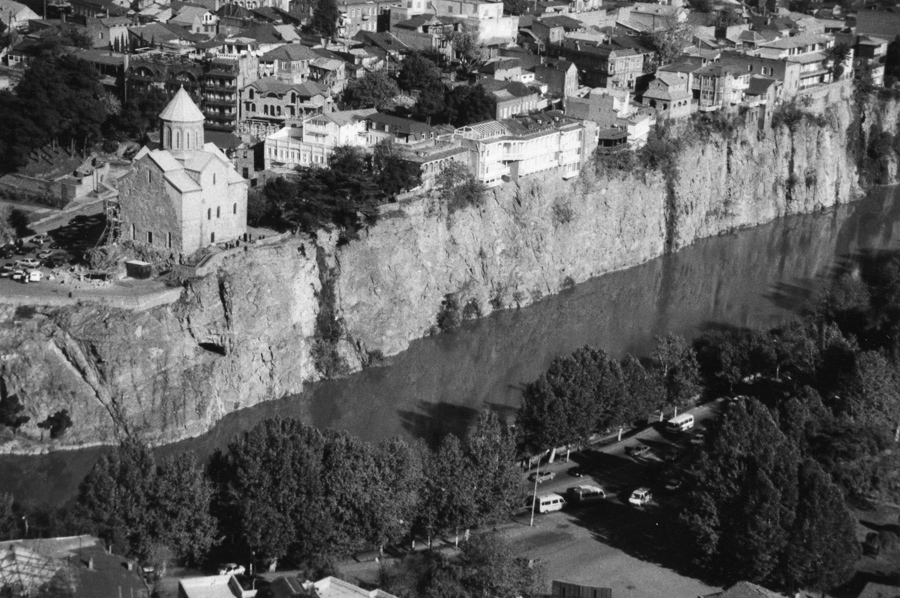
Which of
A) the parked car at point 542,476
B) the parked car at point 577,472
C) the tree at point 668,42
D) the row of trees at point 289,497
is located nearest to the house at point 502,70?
the tree at point 668,42

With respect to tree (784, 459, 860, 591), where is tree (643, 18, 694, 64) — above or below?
above

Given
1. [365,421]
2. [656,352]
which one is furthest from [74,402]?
[656,352]

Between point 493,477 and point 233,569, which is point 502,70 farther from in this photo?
point 233,569

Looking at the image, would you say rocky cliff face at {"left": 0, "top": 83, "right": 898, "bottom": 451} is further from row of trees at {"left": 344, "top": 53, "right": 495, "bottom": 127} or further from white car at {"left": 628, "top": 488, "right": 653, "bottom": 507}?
white car at {"left": 628, "top": 488, "right": 653, "bottom": 507}

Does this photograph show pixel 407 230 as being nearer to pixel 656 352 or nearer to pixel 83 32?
pixel 656 352

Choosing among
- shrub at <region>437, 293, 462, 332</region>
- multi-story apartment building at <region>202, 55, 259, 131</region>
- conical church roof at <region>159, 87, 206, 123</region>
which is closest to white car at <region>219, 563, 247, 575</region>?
conical church roof at <region>159, 87, 206, 123</region>
